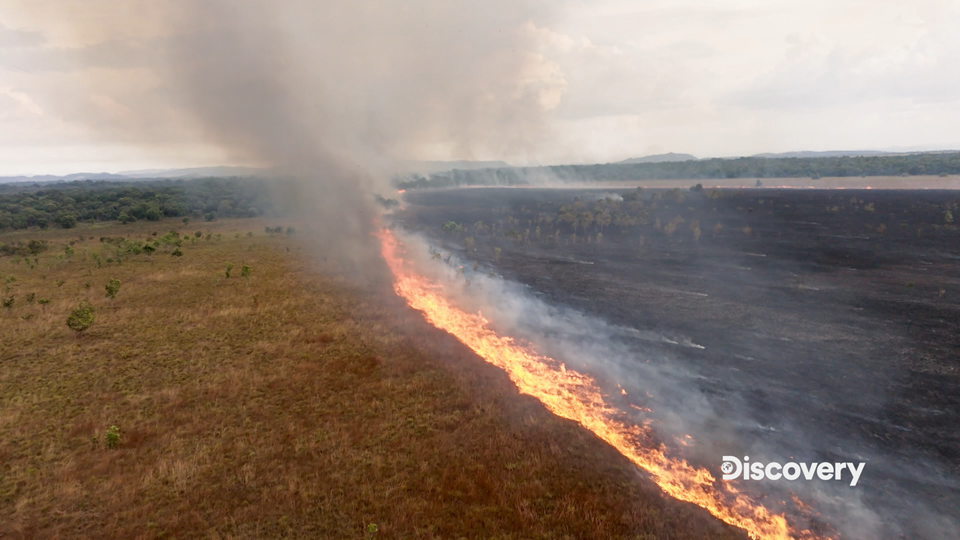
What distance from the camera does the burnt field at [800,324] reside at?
607 inches

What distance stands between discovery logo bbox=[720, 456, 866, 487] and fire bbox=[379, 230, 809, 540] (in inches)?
35.3

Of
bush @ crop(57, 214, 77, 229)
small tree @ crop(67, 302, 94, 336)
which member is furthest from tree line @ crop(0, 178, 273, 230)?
small tree @ crop(67, 302, 94, 336)

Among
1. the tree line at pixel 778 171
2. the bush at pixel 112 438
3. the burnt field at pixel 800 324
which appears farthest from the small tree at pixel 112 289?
the tree line at pixel 778 171

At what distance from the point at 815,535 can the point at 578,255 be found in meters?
37.9

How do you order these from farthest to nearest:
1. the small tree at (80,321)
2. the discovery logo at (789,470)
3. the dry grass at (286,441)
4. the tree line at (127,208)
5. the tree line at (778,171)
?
the tree line at (778,171) → the tree line at (127,208) → the small tree at (80,321) → the discovery logo at (789,470) → the dry grass at (286,441)

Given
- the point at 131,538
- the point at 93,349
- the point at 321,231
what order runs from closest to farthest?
the point at 131,538 < the point at 93,349 < the point at 321,231

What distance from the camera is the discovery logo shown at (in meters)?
14.7

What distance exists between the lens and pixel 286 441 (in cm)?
1619

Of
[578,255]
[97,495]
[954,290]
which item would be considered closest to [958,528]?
[97,495]

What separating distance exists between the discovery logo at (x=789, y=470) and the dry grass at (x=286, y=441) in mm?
2987

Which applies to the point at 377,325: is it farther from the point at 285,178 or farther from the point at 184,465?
the point at 285,178

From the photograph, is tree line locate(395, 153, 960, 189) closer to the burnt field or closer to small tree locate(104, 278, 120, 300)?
the burnt field

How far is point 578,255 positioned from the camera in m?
49.4

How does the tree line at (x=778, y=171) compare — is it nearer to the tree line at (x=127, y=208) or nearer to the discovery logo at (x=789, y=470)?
the tree line at (x=127, y=208)
